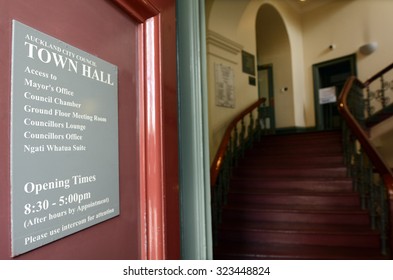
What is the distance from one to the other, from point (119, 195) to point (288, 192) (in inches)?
115

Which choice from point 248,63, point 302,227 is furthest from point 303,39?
point 302,227

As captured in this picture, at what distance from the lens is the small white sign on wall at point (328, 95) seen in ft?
18.4

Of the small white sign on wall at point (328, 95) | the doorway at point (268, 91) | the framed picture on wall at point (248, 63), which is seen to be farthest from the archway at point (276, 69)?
the framed picture on wall at point (248, 63)

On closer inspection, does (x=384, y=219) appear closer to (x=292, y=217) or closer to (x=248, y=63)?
(x=292, y=217)

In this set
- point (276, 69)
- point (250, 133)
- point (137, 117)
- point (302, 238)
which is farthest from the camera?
point (276, 69)

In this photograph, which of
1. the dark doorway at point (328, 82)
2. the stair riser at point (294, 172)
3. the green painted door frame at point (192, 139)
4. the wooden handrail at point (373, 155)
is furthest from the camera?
the dark doorway at point (328, 82)

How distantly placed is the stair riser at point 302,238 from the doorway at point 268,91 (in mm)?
3664

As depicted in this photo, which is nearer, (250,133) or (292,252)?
(292,252)

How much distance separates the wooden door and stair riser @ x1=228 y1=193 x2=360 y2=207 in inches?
105

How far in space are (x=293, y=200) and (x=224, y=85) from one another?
193 centimetres

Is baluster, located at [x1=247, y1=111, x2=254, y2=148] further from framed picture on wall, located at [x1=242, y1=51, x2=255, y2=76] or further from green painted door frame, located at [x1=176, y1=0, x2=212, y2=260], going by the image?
green painted door frame, located at [x1=176, y1=0, x2=212, y2=260]

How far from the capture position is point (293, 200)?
9.97 feet

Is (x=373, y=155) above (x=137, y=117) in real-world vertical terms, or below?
below

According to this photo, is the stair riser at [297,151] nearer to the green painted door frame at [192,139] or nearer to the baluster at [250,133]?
the baluster at [250,133]
